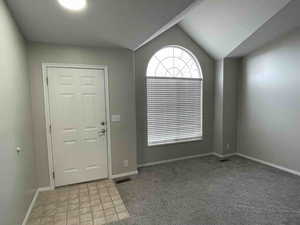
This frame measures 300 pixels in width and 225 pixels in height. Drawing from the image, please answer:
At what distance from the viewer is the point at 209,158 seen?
14.2 ft

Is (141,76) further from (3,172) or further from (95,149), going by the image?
(3,172)

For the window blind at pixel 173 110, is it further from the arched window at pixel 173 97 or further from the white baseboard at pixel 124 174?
the white baseboard at pixel 124 174

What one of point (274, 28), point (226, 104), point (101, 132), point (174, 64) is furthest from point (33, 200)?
point (274, 28)

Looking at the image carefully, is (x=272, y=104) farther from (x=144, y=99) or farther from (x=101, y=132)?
(x=101, y=132)

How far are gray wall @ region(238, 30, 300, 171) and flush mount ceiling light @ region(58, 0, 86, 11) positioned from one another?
378cm

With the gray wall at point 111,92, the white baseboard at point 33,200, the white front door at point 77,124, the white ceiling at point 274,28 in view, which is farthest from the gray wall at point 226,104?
the white baseboard at point 33,200

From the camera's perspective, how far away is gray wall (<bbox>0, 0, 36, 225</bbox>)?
169 centimetres

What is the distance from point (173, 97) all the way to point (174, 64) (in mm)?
804

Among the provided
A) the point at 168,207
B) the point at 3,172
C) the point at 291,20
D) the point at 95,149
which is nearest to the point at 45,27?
the point at 3,172

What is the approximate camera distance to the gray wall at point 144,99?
3770 millimetres

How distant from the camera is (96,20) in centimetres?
231

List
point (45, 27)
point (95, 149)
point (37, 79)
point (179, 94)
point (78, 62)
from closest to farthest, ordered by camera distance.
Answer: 1. point (45, 27)
2. point (37, 79)
3. point (78, 62)
4. point (95, 149)
5. point (179, 94)

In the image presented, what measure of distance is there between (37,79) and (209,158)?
4.10 meters

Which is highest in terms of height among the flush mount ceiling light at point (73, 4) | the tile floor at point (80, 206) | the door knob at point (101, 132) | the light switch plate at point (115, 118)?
the flush mount ceiling light at point (73, 4)
